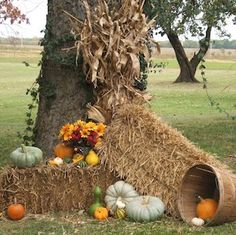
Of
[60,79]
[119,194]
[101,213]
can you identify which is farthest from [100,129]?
[60,79]

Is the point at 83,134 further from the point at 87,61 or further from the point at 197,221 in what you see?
the point at 197,221

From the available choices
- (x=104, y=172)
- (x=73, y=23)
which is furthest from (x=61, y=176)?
(x=73, y=23)

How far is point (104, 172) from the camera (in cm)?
673

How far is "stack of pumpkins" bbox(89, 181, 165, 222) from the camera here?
620cm

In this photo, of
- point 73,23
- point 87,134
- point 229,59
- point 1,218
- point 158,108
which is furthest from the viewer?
point 229,59

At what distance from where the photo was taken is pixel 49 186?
661cm

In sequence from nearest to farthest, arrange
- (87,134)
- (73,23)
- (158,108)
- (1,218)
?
(1,218), (87,134), (73,23), (158,108)

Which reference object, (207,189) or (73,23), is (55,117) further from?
(207,189)

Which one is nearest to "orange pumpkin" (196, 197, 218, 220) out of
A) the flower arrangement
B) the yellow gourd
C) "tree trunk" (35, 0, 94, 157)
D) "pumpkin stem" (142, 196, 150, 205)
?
"pumpkin stem" (142, 196, 150, 205)

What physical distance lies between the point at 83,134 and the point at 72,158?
0.32 metres

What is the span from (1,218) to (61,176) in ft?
2.52

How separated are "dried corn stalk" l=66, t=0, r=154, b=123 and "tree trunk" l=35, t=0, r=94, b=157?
14.1 inches

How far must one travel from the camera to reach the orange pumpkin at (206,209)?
20.3 feet

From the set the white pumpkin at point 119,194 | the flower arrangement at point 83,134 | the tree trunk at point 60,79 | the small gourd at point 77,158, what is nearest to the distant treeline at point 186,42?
the tree trunk at point 60,79
